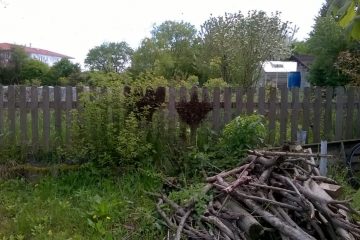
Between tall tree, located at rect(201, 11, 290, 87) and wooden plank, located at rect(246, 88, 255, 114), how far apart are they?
5025 mm

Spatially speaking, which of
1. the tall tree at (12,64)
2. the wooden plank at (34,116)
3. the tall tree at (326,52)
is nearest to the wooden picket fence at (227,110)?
the wooden plank at (34,116)

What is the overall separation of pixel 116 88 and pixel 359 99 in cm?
419

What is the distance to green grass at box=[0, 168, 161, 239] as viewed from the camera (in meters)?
4.25

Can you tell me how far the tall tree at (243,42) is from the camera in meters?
12.4

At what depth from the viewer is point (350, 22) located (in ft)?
7.51

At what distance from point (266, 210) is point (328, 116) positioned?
389cm

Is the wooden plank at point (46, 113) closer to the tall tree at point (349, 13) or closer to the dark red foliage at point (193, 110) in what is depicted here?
the dark red foliage at point (193, 110)

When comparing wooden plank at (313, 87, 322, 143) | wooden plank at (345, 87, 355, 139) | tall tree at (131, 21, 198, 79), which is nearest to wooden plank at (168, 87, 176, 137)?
wooden plank at (313, 87, 322, 143)

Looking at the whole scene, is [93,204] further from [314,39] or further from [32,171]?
[314,39]

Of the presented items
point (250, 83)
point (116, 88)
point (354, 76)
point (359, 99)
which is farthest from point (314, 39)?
point (116, 88)

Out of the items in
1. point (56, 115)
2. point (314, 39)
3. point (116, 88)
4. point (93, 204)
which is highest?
point (314, 39)

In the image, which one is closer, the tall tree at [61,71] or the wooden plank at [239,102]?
the wooden plank at [239,102]

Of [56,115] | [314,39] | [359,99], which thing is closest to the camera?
[56,115]

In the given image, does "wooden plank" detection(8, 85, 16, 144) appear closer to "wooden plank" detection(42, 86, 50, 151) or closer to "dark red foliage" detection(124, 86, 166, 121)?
"wooden plank" detection(42, 86, 50, 151)
